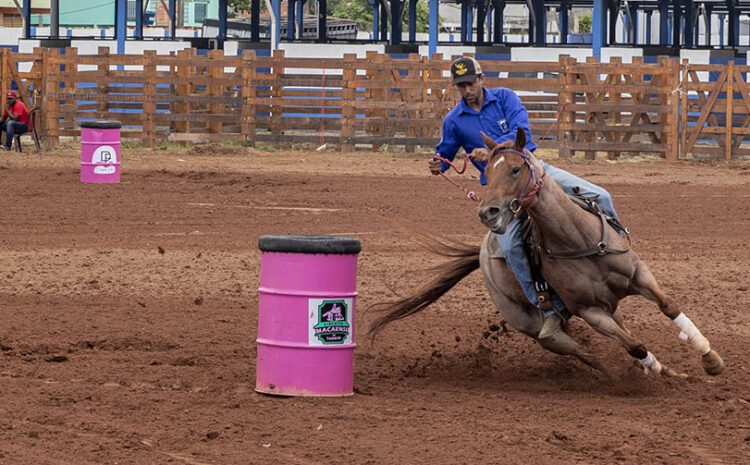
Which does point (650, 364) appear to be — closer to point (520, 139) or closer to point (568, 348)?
point (568, 348)

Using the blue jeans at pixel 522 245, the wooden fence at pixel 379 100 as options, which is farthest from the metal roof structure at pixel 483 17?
the blue jeans at pixel 522 245

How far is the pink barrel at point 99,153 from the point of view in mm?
19078

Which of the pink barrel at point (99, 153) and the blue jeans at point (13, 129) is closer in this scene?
the pink barrel at point (99, 153)

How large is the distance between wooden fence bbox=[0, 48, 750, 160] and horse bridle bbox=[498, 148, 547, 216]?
1773 centimetres

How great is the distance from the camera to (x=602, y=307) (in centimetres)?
761

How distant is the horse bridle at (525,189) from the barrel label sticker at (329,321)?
1187 mm

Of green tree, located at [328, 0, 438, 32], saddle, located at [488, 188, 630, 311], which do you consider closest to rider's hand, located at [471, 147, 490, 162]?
saddle, located at [488, 188, 630, 311]

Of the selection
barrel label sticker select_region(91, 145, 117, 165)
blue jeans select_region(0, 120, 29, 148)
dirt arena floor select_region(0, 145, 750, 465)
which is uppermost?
blue jeans select_region(0, 120, 29, 148)

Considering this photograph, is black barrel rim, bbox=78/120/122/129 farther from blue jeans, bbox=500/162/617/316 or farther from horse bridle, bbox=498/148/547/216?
horse bridle, bbox=498/148/547/216

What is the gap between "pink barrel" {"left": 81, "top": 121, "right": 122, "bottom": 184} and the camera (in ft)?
62.6

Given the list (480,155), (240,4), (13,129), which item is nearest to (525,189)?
(480,155)

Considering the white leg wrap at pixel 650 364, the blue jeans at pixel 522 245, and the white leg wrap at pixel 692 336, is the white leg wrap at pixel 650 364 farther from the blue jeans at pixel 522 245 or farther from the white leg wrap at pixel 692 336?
the blue jeans at pixel 522 245

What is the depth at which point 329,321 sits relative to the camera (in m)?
7.35

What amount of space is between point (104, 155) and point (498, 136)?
1203 centimetres
